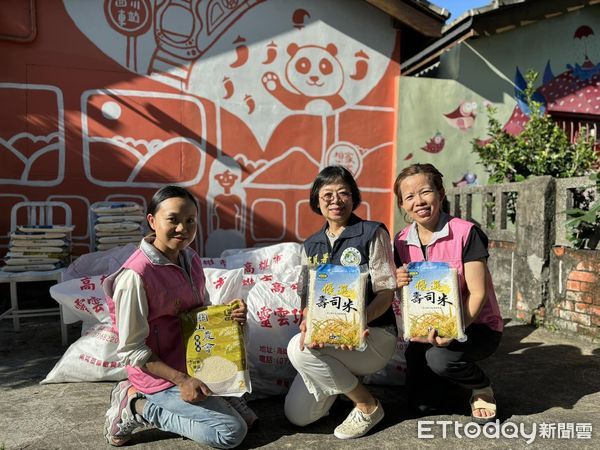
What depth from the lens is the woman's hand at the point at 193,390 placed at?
2.26 metres

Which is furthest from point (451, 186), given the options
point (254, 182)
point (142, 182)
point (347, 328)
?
point (347, 328)

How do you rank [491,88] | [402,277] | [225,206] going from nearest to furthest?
[402,277]
[225,206]
[491,88]

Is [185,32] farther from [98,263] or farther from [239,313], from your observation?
Result: [239,313]

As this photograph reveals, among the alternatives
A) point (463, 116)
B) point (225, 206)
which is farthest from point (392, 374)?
point (463, 116)

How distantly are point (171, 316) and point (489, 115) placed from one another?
17.1 feet

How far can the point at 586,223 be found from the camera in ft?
13.8

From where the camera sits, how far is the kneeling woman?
8.23ft

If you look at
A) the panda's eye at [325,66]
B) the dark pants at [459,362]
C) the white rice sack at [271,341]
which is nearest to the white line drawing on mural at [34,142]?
the panda's eye at [325,66]

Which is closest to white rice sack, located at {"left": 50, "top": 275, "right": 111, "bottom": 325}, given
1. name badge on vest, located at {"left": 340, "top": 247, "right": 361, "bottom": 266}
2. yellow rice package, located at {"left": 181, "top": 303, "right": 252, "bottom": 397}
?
yellow rice package, located at {"left": 181, "top": 303, "right": 252, "bottom": 397}

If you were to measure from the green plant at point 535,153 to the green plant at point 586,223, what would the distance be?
1024 mm

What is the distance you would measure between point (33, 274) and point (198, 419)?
2698mm

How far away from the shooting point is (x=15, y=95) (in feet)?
17.1

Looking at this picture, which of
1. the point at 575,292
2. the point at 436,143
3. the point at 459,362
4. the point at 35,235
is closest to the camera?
the point at 459,362

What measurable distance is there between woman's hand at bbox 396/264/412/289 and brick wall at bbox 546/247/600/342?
94.7 inches
